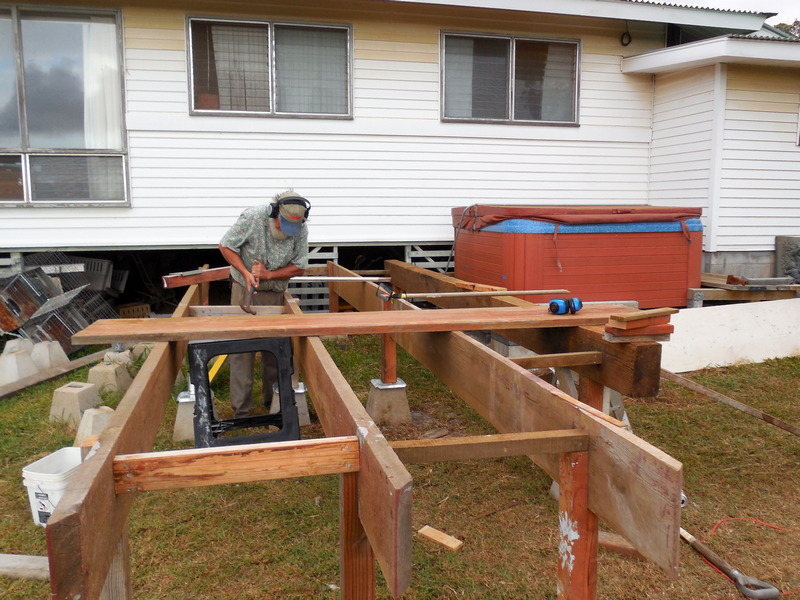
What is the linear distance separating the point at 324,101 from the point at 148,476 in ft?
22.9

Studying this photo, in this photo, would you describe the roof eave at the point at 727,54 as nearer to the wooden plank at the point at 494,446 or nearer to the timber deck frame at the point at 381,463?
the timber deck frame at the point at 381,463

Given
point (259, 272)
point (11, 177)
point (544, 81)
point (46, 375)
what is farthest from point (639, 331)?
point (11, 177)

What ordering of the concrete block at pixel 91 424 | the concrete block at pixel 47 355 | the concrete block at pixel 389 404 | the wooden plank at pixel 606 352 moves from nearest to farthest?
the wooden plank at pixel 606 352 → the concrete block at pixel 91 424 → the concrete block at pixel 389 404 → the concrete block at pixel 47 355

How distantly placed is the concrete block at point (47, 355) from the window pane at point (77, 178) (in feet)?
5.93

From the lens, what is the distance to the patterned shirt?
4.82 meters

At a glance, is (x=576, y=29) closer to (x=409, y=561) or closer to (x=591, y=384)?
(x=591, y=384)

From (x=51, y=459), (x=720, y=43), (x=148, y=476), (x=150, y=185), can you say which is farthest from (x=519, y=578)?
(x=720, y=43)

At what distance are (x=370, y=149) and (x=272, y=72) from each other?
1.52 meters

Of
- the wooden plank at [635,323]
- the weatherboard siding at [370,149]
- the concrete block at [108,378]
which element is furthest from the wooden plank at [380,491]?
the weatherboard siding at [370,149]

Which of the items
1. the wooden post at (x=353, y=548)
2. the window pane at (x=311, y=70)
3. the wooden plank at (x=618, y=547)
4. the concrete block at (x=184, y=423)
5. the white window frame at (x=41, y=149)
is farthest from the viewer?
the window pane at (x=311, y=70)

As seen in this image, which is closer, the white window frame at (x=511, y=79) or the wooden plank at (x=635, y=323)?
the wooden plank at (x=635, y=323)

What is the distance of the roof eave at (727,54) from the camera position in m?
7.58

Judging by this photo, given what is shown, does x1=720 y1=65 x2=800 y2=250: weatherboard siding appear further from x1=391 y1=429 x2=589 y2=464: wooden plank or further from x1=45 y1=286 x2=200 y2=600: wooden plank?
x1=45 y1=286 x2=200 y2=600: wooden plank

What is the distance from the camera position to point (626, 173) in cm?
911
